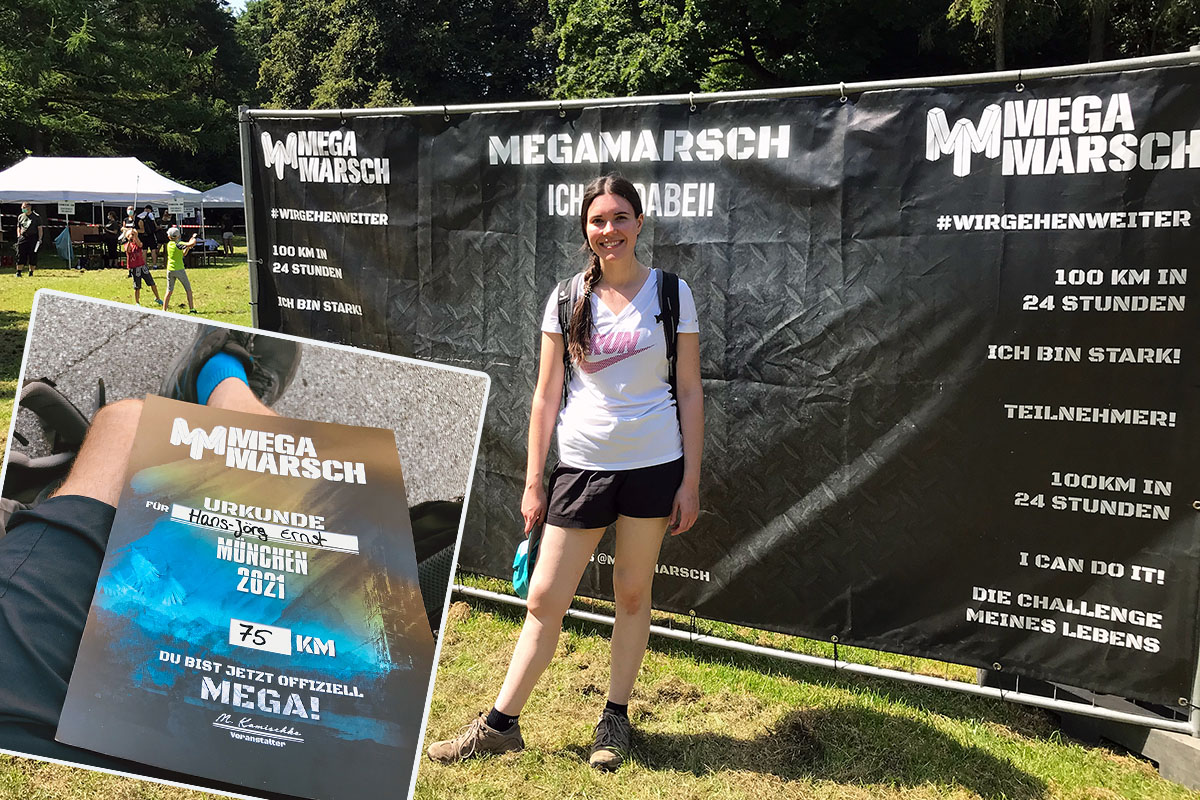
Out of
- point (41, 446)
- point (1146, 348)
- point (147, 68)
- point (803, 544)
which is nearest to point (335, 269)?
point (41, 446)

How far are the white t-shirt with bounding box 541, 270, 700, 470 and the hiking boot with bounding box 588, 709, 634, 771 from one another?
1.00 metres

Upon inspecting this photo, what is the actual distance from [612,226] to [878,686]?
2.31 metres

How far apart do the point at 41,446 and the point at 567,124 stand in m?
2.46

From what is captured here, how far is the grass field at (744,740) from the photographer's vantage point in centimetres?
343

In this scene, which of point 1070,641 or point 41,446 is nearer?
Answer: point 41,446

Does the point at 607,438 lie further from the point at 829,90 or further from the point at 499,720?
the point at 829,90

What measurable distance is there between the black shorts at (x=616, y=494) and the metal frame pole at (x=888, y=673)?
118cm

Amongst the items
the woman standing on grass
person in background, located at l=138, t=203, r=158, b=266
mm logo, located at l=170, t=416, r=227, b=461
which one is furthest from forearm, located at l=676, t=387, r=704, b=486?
person in background, located at l=138, t=203, r=158, b=266

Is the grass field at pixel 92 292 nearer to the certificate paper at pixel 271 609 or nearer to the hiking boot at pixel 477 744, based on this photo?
the hiking boot at pixel 477 744

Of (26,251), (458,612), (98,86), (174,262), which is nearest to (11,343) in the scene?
(174,262)

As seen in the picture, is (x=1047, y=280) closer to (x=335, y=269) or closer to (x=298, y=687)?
(x=298, y=687)

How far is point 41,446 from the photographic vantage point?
2840 millimetres

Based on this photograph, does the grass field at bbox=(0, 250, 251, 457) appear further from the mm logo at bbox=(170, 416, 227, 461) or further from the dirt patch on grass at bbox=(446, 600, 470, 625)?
the mm logo at bbox=(170, 416, 227, 461)

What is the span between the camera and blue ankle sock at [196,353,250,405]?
2639 millimetres
